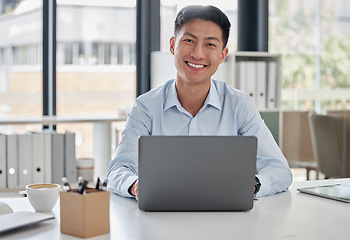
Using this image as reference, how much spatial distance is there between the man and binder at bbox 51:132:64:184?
4.10ft

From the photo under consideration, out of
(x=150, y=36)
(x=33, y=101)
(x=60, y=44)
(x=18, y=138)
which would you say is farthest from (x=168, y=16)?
(x=18, y=138)

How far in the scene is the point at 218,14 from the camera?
2.18 meters

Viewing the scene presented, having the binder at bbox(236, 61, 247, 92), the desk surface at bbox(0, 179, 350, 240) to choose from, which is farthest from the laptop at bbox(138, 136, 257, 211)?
the binder at bbox(236, 61, 247, 92)

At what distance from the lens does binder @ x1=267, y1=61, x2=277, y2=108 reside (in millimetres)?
3967

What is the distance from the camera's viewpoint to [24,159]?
130 inches

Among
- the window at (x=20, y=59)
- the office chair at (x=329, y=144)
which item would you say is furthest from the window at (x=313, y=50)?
the window at (x=20, y=59)

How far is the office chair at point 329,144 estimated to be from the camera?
14.4 ft

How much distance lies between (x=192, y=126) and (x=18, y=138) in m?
1.48

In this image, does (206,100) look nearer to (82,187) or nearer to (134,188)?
(134,188)

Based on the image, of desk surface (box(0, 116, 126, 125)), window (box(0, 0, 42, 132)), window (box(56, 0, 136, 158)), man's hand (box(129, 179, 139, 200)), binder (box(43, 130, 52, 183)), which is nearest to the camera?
man's hand (box(129, 179, 139, 200))

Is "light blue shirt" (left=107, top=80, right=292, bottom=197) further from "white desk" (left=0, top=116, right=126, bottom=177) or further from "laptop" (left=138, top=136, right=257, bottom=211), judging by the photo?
"white desk" (left=0, top=116, right=126, bottom=177)

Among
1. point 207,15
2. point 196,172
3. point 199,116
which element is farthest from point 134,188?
point 207,15

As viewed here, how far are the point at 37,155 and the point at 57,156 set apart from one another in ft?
0.41

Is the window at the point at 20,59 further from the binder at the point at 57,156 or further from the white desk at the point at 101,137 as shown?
the binder at the point at 57,156
